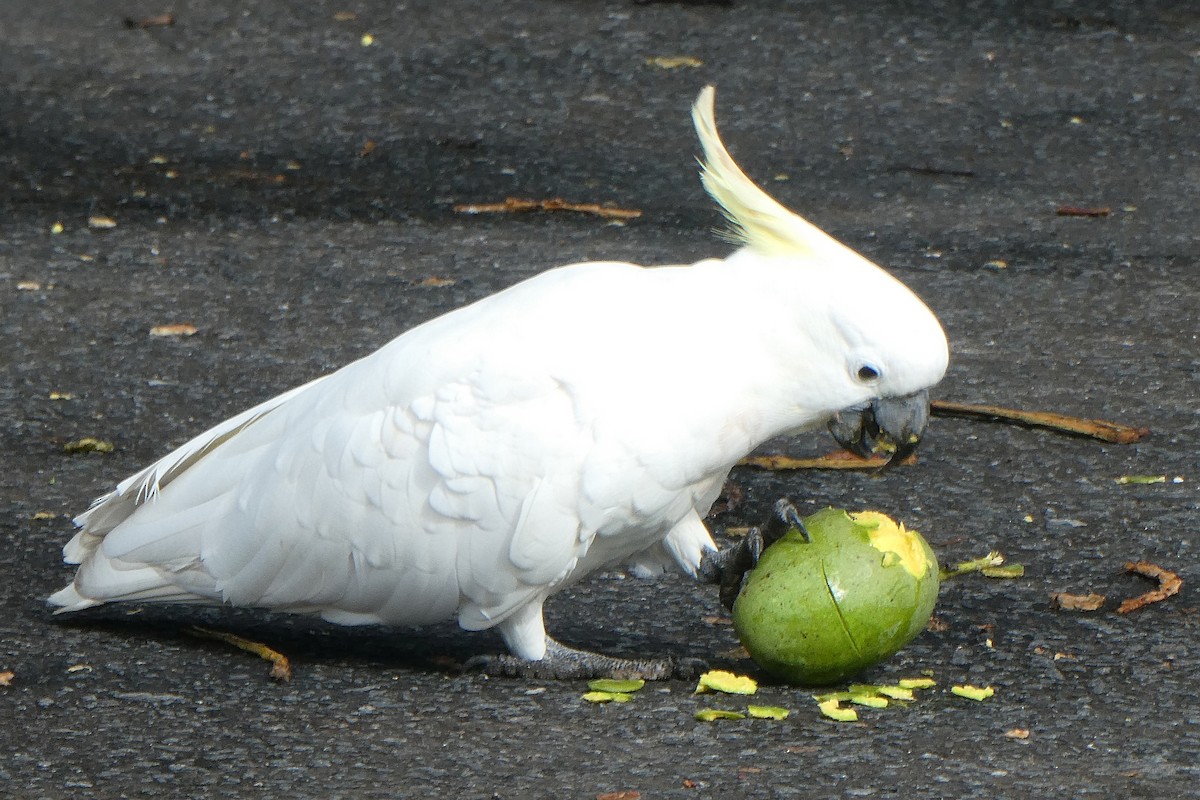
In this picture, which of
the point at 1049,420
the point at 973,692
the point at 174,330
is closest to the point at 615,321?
the point at 973,692

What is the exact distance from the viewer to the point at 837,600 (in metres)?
2.89

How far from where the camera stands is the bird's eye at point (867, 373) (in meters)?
2.87

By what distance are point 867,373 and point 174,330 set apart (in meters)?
3.09

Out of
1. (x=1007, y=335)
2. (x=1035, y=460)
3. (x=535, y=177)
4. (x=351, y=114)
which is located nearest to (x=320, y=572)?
(x=1035, y=460)

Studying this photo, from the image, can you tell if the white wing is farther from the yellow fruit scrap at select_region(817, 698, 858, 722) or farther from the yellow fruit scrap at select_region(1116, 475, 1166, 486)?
the yellow fruit scrap at select_region(1116, 475, 1166, 486)

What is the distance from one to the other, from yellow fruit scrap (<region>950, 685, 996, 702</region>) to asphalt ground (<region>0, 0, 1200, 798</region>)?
0.02 m

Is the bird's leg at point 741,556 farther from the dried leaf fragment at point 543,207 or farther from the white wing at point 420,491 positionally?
the dried leaf fragment at point 543,207

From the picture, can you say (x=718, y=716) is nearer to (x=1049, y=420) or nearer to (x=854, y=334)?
(x=854, y=334)

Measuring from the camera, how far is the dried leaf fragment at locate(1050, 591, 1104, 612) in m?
3.51

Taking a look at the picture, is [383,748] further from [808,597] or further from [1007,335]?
[1007,335]

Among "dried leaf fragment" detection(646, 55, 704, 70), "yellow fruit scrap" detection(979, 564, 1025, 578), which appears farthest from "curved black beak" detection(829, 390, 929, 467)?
"dried leaf fragment" detection(646, 55, 704, 70)

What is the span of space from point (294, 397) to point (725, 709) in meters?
1.24

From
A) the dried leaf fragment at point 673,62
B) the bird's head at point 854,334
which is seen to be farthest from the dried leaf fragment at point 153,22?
the bird's head at point 854,334

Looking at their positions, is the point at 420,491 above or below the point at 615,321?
below
